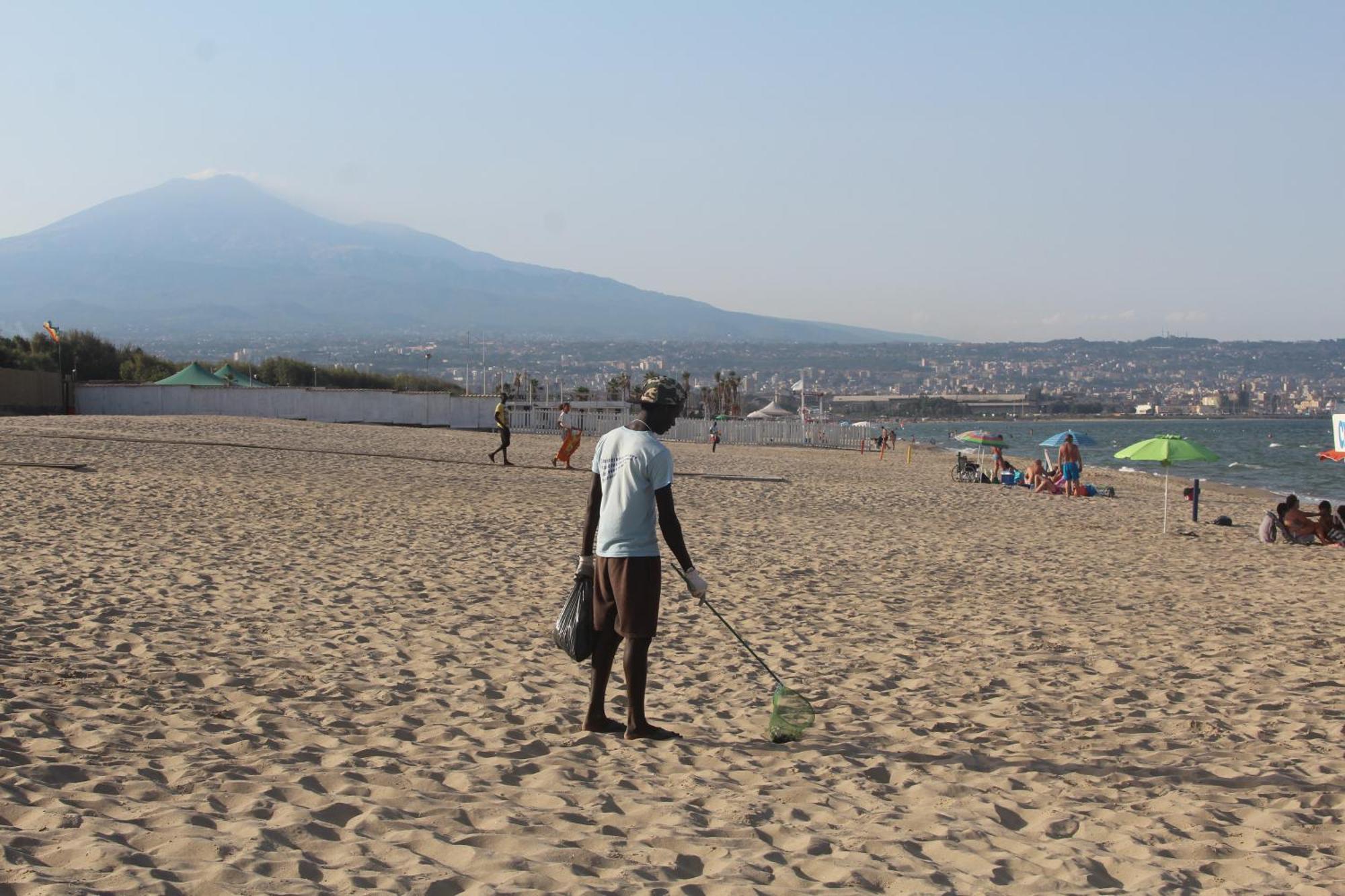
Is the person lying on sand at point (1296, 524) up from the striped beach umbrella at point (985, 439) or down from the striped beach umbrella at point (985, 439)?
down

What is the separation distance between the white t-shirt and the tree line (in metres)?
42.2

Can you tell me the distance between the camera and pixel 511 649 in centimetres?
753

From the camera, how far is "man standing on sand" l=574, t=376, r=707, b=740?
5340 mm

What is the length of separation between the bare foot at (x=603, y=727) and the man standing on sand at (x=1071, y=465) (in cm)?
1921

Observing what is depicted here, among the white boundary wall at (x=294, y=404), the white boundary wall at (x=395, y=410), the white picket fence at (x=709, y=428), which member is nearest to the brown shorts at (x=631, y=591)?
the white boundary wall at (x=294, y=404)

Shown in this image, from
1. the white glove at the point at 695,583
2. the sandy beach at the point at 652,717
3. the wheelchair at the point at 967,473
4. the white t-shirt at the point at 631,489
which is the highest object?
the white t-shirt at the point at 631,489

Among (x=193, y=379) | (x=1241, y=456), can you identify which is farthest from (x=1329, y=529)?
(x=1241, y=456)

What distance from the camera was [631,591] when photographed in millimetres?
5348

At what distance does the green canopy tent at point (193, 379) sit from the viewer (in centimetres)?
4316

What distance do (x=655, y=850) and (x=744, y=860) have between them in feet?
0.97

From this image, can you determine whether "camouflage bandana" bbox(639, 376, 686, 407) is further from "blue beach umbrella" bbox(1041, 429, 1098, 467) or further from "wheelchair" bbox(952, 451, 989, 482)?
"wheelchair" bbox(952, 451, 989, 482)

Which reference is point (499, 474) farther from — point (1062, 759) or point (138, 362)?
point (138, 362)

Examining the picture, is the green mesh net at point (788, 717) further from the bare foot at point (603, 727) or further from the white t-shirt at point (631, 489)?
the white t-shirt at point (631, 489)

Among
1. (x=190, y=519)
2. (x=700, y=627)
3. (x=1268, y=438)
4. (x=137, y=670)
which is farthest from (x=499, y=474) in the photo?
(x=1268, y=438)
